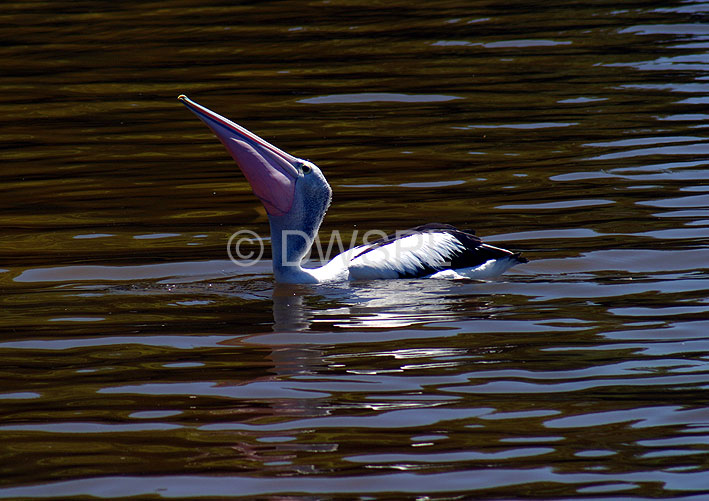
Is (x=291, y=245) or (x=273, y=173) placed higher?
(x=273, y=173)

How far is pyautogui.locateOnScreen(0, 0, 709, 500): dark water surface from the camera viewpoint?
3625mm

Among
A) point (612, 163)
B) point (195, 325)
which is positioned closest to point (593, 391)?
point (195, 325)

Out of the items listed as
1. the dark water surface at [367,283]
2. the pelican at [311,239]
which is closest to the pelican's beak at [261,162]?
the pelican at [311,239]

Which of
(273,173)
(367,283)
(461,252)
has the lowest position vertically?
(367,283)

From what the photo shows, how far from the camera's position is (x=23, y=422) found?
393 centimetres

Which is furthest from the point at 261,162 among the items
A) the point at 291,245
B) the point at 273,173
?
the point at 291,245

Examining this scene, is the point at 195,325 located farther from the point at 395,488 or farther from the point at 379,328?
the point at 395,488

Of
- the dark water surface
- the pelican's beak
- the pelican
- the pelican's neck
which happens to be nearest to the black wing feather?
the pelican

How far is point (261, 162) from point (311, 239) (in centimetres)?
51

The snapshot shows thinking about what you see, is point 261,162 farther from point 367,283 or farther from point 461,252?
point 461,252

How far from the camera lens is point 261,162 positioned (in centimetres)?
578

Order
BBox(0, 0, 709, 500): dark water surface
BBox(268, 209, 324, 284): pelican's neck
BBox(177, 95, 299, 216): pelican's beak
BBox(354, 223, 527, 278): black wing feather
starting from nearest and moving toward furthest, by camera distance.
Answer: BBox(0, 0, 709, 500): dark water surface, BBox(177, 95, 299, 216): pelican's beak, BBox(354, 223, 527, 278): black wing feather, BBox(268, 209, 324, 284): pelican's neck

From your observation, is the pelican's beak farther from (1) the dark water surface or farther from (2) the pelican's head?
(1) the dark water surface

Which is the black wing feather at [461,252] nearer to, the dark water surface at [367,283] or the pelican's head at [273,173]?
the dark water surface at [367,283]
